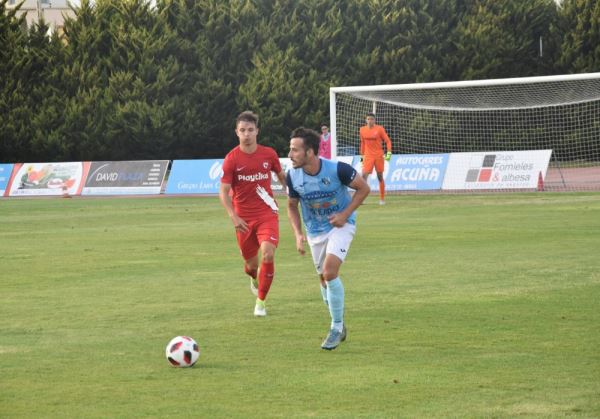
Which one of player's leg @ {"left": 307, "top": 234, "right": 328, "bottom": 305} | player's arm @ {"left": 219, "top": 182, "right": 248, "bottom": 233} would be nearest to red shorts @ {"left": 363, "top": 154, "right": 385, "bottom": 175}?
player's arm @ {"left": 219, "top": 182, "right": 248, "bottom": 233}

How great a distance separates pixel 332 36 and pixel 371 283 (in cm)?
3759

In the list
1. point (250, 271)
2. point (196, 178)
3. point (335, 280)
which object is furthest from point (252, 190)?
point (196, 178)

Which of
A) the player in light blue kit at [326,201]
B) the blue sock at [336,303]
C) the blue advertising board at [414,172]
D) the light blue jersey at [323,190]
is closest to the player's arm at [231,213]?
the player in light blue kit at [326,201]

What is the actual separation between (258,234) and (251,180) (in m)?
0.61

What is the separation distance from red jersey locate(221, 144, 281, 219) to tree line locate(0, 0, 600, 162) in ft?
120

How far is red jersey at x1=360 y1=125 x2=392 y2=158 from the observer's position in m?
29.9

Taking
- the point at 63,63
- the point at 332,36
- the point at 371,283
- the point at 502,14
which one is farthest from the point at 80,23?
the point at 371,283

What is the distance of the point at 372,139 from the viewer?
1179 inches

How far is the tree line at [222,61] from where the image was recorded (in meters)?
49.5

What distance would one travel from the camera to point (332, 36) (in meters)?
50.8

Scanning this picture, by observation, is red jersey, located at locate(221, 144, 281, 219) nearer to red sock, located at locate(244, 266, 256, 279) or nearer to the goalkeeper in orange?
red sock, located at locate(244, 266, 256, 279)

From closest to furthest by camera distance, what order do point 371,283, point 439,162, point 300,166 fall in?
point 300,166
point 371,283
point 439,162

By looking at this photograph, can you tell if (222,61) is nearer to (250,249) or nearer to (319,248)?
(250,249)

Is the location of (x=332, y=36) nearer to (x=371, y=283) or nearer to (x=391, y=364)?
(x=371, y=283)
